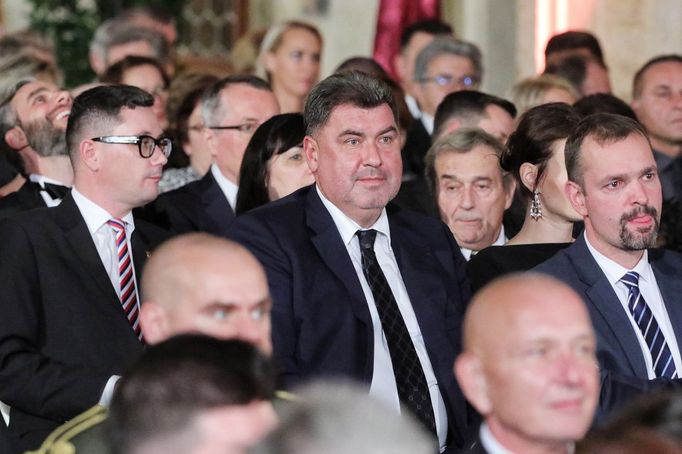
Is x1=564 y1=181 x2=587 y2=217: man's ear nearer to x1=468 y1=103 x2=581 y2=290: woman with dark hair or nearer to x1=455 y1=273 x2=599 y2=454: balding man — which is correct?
x1=468 y1=103 x2=581 y2=290: woman with dark hair

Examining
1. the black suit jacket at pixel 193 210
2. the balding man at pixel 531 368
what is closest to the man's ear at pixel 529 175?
the black suit jacket at pixel 193 210

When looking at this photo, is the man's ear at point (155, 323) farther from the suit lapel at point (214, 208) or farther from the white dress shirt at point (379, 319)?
the suit lapel at point (214, 208)

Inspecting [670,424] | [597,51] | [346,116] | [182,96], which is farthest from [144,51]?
[670,424]

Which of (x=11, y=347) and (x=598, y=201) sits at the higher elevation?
(x=598, y=201)

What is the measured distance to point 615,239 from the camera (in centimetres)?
450

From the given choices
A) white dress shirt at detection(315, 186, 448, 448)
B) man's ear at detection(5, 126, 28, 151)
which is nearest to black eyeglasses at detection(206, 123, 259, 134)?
man's ear at detection(5, 126, 28, 151)

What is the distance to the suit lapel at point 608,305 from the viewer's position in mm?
4418

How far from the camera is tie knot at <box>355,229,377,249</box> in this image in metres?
4.52

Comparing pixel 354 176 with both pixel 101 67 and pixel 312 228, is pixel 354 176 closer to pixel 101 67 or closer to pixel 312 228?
pixel 312 228

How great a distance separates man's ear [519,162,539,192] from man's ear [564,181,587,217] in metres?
0.46

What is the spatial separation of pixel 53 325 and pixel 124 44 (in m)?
3.96

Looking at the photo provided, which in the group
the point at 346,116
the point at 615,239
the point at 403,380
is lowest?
the point at 403,380

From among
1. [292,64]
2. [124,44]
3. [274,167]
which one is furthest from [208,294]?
[124,44]

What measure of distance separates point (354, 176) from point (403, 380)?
0.65 metres
